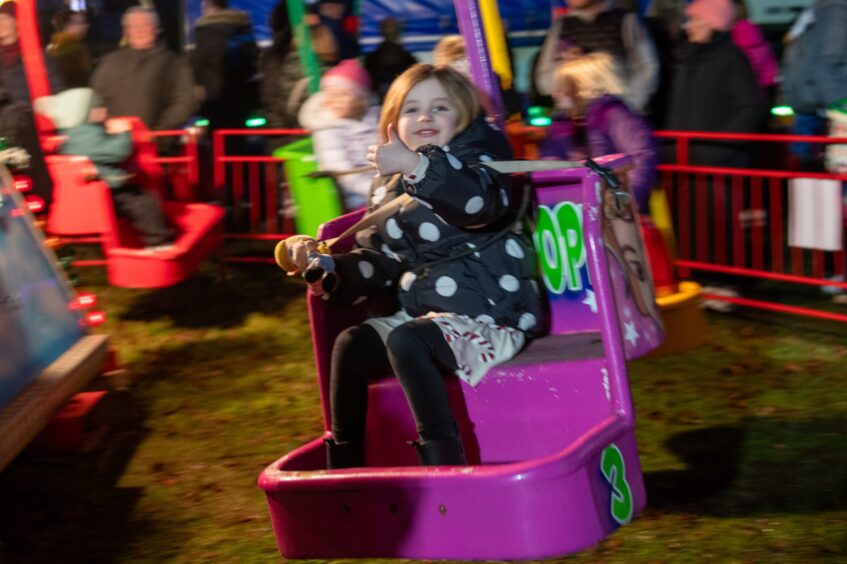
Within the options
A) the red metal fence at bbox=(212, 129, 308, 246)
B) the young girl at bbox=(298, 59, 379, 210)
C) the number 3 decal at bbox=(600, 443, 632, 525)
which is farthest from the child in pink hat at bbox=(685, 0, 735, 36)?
the number 3 decal at bbox=(600, 443, 632, 525)

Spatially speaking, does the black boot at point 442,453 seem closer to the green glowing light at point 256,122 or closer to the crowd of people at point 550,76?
the crowd of people at point 550,76

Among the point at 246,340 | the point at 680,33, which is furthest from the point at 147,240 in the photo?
the point at 680,33

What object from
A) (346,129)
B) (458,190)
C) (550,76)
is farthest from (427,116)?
(550,76)

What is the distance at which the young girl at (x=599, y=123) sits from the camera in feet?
18.4

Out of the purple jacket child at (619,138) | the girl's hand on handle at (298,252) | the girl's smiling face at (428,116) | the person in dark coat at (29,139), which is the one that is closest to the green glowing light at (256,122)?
the person in dark coat at (29,139)

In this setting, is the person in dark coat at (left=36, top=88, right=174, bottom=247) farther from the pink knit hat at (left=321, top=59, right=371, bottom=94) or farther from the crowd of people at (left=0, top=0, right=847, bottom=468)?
the pink knit hat at (left=321, top=59, right=371, bottom=94)

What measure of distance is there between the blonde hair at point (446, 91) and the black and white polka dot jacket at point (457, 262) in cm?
4

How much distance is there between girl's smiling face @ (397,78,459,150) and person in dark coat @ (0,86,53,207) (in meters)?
4.12

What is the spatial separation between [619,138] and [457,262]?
2204 mm

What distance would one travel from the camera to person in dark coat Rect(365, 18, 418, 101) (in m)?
9.22

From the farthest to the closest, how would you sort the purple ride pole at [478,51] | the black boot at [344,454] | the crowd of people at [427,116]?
the purple ride pole at [478,51] < the black boot at [344,454] < the crowd of people at [427,116]

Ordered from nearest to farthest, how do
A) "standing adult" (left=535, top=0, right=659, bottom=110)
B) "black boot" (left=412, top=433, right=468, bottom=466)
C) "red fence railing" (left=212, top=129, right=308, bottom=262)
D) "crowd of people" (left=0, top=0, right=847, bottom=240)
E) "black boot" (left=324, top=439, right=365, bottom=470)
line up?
"black boot" (left=412, top=433, right=468, bottom=466), "black boot" (left=324, top=439, right=365, bottom=470), "crowd of people" (left=0, top=0, right=847, bottom=240), "standing adult" (left=535, top=0, right=659, bottom=110), "red fence railing" (left=212, top=129, right=308, bottom=262)

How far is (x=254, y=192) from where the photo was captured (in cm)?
828

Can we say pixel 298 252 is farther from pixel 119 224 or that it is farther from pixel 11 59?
pixel 11 59
